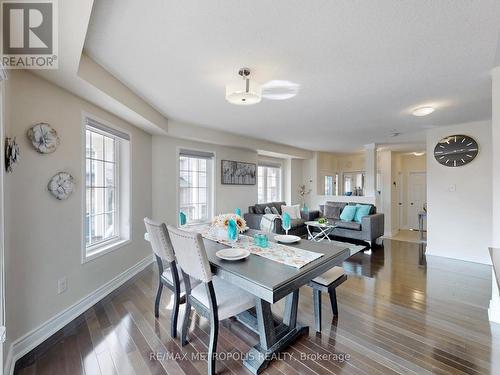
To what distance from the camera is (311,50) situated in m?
1.85

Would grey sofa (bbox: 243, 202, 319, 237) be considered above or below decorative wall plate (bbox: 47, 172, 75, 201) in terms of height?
below

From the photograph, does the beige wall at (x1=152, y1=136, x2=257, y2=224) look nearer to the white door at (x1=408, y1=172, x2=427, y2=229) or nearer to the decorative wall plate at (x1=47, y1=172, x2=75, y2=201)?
the decorative wall plate at (x1=47, y1=172, x2=75, y2=201)

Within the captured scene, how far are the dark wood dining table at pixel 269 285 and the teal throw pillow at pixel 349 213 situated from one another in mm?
3693

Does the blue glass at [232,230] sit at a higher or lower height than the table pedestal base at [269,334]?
higher

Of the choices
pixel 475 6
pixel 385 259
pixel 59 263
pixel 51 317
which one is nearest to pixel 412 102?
pixel 475 6

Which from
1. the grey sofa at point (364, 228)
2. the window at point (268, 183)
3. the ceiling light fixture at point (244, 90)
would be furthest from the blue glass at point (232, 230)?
the window at point (268, 183)

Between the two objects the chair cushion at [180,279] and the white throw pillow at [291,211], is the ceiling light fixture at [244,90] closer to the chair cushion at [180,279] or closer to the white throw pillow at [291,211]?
the chair cushion at [180,279]

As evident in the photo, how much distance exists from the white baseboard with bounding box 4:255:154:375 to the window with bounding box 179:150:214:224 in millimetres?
1778

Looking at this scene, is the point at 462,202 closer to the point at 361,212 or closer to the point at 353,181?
the point at 361,212

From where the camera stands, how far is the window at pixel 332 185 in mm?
8222

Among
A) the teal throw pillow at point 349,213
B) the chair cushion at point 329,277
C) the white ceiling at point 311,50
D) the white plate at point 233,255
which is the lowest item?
the chair cushion at point 329,277

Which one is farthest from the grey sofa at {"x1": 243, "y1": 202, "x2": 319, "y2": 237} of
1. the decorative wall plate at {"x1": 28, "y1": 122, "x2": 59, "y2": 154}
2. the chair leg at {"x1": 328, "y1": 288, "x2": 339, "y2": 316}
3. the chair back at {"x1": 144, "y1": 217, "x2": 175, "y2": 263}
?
the decorative wall plate at {"x1": 28, "y1": 122, "x2": 59, "y2": 154}

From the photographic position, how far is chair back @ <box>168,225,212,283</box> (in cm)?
154

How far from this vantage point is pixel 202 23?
1.56m
